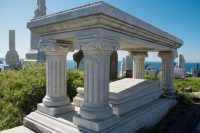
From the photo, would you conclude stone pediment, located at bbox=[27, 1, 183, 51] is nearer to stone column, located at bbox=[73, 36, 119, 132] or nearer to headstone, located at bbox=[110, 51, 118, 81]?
stone column, located at bbox=[73, 36, 119, 132]

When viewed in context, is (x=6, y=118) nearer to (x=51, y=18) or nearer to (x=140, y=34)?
(x=51, y=18)

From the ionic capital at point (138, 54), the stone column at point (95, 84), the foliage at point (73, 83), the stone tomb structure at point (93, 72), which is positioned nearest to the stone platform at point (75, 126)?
the stone tomb structure at point (93, 72)

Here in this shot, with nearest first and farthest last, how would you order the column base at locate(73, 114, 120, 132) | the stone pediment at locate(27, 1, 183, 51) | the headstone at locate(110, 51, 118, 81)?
1. the stone pediment at locate(27, 1, 183, 51)
2. the column base at locate(73, 114, 120, 132)
3. the headstone at locate(110, 51, 118, 81)

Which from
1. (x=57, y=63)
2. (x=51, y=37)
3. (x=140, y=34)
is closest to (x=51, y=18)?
(x=51, y=37)

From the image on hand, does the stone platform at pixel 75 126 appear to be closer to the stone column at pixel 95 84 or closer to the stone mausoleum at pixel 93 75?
the stone mausoleum at pixel 93 75

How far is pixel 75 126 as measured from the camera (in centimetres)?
473

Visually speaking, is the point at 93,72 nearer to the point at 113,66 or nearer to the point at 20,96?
the point at 20,96

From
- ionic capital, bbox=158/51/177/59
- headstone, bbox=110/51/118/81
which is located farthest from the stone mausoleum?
headstone, bbox=110/51/118/81

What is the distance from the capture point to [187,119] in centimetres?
718

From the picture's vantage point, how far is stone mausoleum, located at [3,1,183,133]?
4.38 m

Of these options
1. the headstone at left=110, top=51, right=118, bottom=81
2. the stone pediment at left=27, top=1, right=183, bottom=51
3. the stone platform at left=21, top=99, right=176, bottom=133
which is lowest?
the stone platform at left=21, top=99, right=176, bottom=133

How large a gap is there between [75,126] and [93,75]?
1352 mm

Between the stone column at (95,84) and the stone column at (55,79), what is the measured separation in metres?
1.17

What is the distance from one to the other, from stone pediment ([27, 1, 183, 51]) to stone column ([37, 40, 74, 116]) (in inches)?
17.5
